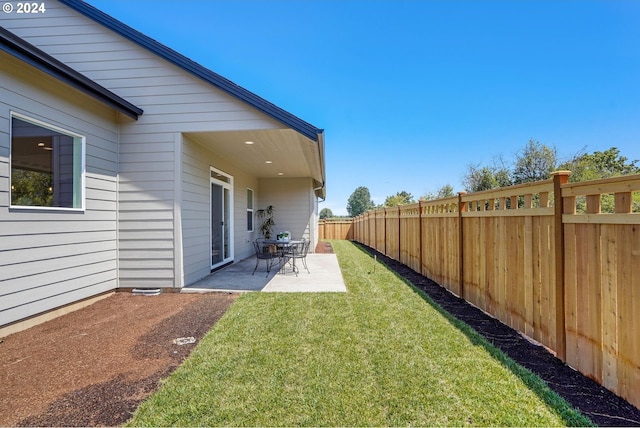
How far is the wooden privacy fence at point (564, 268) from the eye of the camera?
1952mm

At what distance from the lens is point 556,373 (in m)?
2.38

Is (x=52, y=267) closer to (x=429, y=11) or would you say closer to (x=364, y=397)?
(x=364, y=397)

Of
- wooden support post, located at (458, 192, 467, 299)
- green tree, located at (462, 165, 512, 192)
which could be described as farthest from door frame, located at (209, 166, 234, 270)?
green tree, located at (462, 165, 512, 192)

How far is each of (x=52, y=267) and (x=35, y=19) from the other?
4.49 m

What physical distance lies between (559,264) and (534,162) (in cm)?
1880

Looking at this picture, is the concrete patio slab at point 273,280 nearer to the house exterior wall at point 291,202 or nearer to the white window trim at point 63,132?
the white window trim at point 63,132

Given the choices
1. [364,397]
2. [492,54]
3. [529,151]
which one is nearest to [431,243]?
[364,397]

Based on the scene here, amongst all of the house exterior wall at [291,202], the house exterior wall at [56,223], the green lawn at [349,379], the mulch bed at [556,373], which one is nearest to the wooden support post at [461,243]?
the mulch bed at [556,373]

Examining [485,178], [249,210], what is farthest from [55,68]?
[485,178]

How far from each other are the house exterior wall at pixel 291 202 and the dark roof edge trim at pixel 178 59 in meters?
6.15

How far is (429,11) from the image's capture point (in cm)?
749

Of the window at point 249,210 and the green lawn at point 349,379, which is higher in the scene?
the window at point 249,210

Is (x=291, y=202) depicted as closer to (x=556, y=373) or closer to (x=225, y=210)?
(x=225, y=210)

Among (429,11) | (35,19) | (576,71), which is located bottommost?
(35,19)
